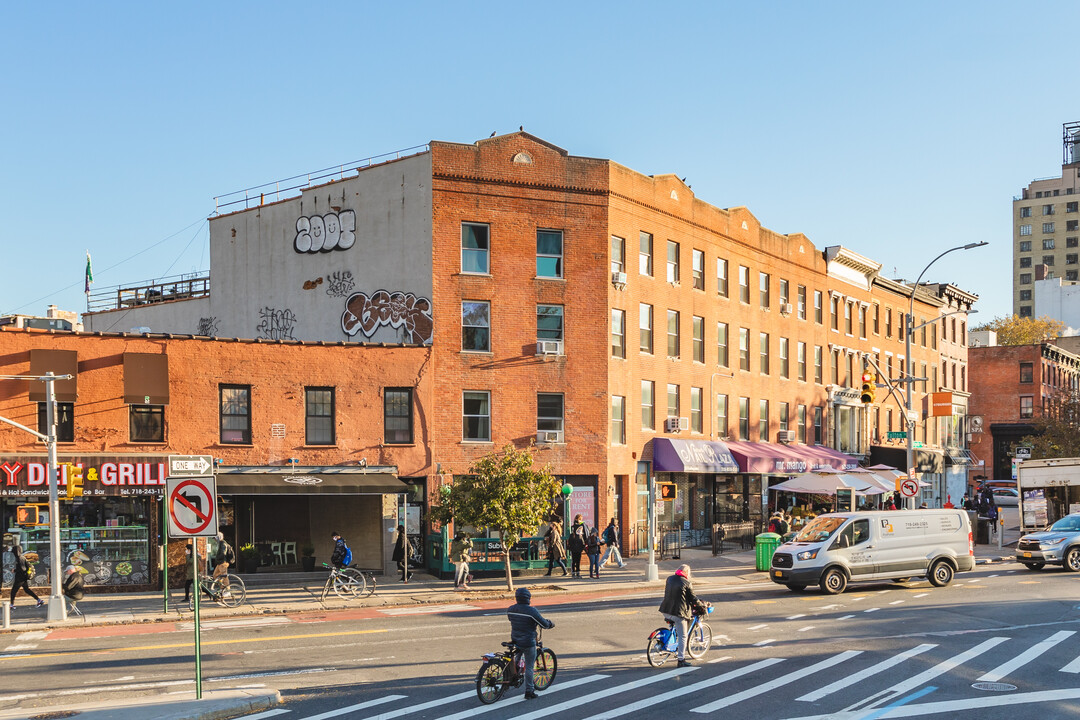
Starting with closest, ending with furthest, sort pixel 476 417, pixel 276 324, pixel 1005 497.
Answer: pixel 476 417 < pixel 276 324 < pixel 1005 497

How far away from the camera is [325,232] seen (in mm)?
40156

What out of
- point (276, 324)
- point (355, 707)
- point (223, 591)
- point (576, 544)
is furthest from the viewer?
point (276, 324)

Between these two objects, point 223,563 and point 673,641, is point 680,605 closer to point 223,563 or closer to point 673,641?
point 673,641

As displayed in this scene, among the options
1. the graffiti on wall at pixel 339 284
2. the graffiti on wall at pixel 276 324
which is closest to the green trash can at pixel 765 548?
the graffiti on wall at pixel 339 284

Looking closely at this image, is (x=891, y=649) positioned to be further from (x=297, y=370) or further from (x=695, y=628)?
(x=297, y=370)

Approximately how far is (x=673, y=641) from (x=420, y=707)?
506cm

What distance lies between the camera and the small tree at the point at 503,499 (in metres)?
29.6

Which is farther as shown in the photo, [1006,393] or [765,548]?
[1006,393]

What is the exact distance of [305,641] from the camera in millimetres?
21297

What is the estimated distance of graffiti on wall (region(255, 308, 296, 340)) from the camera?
41188mm

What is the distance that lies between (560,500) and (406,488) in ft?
22.5

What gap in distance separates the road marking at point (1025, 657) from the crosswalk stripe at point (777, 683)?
2.40m

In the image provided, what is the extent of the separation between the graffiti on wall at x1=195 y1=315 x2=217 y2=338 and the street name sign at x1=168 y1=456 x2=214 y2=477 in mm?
13890

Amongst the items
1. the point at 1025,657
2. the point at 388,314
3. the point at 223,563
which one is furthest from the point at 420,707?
the point at 388,314
